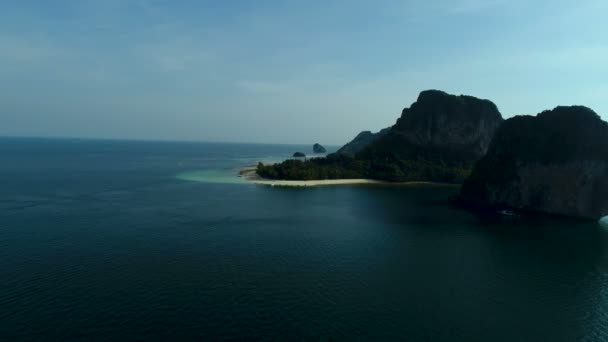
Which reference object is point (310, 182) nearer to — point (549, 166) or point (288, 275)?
point (549, 166)

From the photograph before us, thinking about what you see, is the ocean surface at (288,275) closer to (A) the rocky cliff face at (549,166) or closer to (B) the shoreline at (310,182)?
(A) the rocky cliff face at (549,166)

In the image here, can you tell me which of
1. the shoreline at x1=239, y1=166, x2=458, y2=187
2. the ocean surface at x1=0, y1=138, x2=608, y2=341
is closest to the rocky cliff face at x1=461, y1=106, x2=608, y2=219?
the ocean surface at x1=0, y1=138, x2=608, y2=341

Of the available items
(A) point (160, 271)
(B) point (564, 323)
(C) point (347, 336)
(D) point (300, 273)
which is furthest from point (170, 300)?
(B) point (564, 323)

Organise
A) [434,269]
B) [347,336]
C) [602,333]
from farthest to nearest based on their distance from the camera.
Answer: [434,269] → [602,333] → [347,336]

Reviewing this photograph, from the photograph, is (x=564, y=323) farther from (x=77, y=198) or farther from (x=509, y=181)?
(x=77, y=198)

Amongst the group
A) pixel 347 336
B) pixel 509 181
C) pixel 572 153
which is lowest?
pixel 347 336

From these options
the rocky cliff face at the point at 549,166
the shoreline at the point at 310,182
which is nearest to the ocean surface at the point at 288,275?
the rocky cliff face at the point at 549,166
